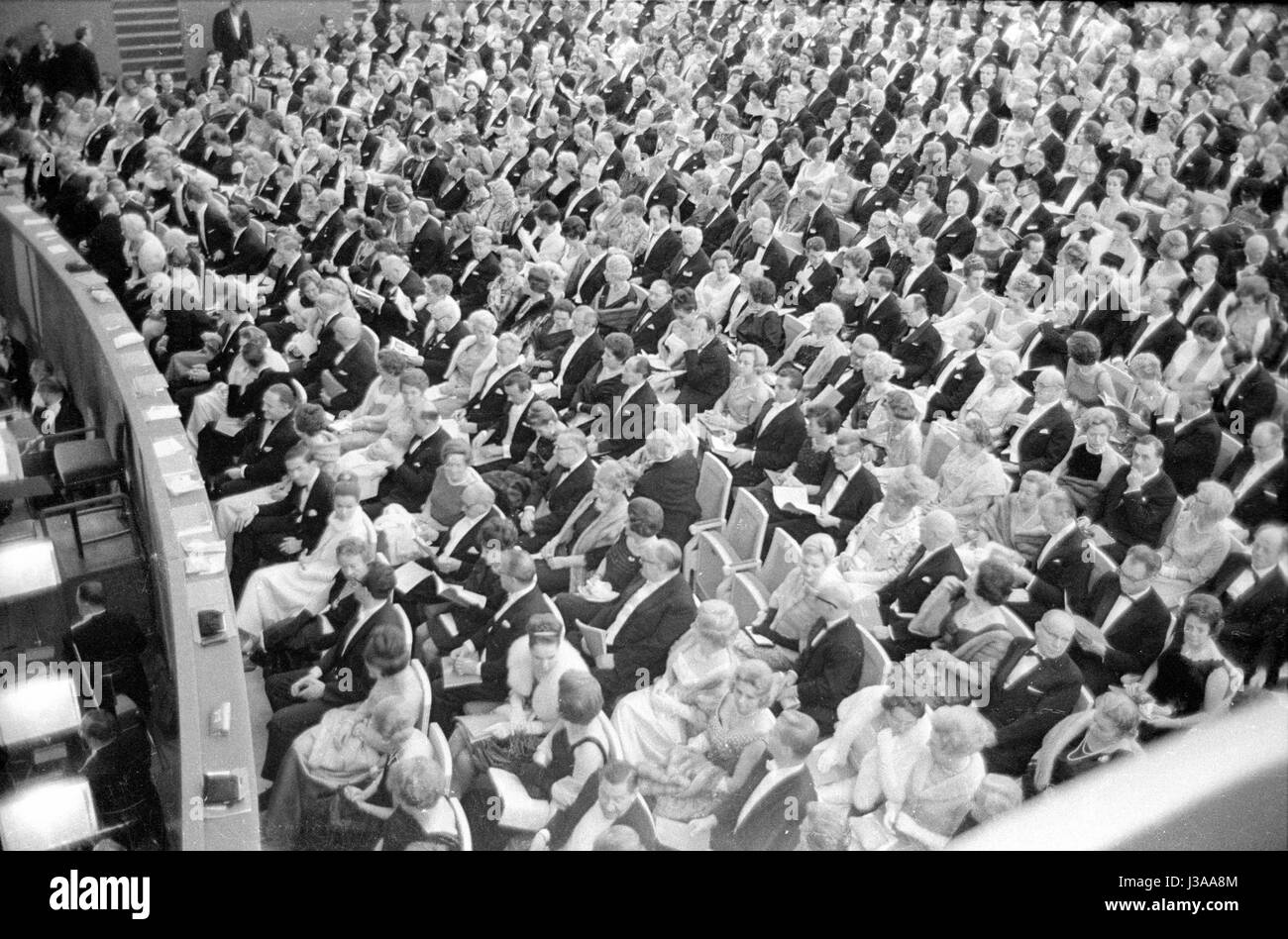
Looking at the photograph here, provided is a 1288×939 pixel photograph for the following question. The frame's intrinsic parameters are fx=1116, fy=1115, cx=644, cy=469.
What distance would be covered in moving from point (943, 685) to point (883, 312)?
3254 mm

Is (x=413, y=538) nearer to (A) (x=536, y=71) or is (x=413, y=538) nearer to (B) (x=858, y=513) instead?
(B) (x=858, y=513)

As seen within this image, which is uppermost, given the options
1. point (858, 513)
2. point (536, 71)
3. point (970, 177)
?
point (536, 71)

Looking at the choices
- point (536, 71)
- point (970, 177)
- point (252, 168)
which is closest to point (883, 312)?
point (970, 177)

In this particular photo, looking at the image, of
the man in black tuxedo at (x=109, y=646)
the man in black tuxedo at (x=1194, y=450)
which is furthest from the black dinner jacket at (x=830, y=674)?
the man in black tuxedo at (x=109, y=646)

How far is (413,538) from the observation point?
4.61 meters

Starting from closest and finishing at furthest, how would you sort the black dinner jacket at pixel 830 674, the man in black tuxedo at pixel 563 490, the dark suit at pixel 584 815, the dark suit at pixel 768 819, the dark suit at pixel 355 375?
the dark suit at pixel 584 815 < the dark suit at pixel 768 819 < the black dinner jacket at pixel 830 674 < the man in black tuxedo at pixel 563 490 < the dark suit at pixel 355 375

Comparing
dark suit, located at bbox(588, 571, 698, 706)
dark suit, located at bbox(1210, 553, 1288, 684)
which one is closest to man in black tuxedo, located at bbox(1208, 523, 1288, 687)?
dark suit, located at bbox(1210, 553, 1288, 684)

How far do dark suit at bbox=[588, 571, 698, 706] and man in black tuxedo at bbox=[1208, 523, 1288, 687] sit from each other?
1826mm

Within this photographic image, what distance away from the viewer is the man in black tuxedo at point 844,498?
4.63 meters

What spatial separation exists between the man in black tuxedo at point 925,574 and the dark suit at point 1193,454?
130 centimetres

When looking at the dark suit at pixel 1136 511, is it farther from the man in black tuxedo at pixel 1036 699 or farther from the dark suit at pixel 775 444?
the dark suit at pixel 775 444

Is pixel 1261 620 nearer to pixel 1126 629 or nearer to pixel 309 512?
pixel 1126 629

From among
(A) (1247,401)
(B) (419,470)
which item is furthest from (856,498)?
(A) (1247,401)

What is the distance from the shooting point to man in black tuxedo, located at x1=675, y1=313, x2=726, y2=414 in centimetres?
598
